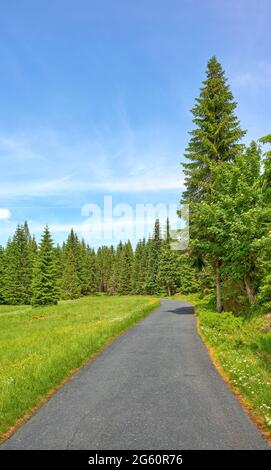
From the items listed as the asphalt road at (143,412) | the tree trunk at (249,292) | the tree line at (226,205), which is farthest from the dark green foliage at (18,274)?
the asphalt road at (143,412)

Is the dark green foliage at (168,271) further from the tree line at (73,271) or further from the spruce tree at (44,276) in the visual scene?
the spruce tree at (44,276)

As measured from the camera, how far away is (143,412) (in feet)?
26.9

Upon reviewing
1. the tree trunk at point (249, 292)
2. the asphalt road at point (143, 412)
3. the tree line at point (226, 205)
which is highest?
the tree line at point (226, 205)

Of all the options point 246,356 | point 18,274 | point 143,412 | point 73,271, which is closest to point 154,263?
point 73,271

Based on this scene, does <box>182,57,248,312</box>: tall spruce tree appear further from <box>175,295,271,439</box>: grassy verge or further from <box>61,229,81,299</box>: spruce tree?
<box>61,229,81,299</box>: spruce tree

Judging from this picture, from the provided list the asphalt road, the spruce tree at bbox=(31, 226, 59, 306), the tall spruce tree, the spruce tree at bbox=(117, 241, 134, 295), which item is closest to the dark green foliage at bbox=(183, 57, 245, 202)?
the tall spruce tree

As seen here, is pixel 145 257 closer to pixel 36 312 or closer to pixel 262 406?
pixel 36 312

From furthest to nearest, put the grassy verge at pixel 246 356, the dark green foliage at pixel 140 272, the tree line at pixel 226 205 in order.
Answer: the dark green foliage at pixel 140 272, the tree line at pixel 226 205, the grassy verge at pixel 246 356

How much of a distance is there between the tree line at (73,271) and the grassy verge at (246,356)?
37964 millimetres

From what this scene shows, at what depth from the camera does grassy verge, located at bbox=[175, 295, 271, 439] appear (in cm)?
870

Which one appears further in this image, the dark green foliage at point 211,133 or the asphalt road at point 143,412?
the dark green foliage at point 211,133

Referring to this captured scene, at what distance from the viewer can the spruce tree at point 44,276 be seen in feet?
198

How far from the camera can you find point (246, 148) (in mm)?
28344
